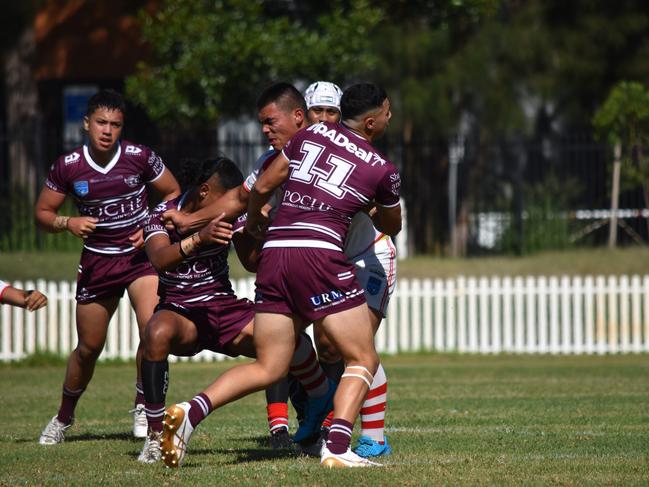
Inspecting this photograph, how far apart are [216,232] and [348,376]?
1188 millimetres

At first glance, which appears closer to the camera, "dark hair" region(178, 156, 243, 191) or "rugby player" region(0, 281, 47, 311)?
"dark hair" region(178, 156, 243, 191)

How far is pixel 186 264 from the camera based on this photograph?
819 centimetres

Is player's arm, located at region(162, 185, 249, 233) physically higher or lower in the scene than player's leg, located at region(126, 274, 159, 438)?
higher

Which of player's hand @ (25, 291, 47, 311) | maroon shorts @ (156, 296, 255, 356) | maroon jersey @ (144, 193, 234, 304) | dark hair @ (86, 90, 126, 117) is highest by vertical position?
dark hair @ (86, 90, 126, 117)

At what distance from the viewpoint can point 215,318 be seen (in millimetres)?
8195

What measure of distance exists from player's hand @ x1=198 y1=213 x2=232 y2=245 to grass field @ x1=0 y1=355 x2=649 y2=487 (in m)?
1.32

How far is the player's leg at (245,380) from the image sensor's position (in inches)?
277

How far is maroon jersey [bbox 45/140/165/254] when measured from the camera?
360 inches

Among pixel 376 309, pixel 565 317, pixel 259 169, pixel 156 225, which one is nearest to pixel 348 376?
pixel 376 309

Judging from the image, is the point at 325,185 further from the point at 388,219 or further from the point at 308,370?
the point at 308,370

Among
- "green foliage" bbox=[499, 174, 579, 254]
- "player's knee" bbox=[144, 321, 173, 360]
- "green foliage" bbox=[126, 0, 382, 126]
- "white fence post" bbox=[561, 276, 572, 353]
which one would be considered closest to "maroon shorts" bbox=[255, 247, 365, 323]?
"player's knee" bbox=[144, 321, 173, 360]

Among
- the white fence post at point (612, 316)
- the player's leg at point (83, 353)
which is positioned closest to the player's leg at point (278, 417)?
the player's leg at point (83, 353)

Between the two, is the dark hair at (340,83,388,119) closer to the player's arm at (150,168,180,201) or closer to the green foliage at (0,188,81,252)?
the player's arm at (150,168,180,201)

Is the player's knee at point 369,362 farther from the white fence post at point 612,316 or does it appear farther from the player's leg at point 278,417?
the white fence post at point 612,316
